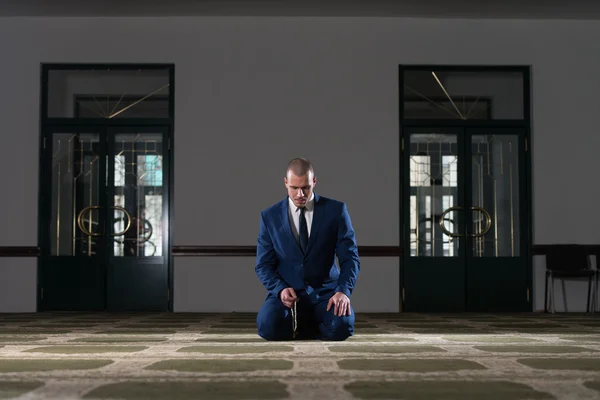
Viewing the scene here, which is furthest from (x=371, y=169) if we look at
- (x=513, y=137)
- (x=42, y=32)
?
(x=42, y=32)

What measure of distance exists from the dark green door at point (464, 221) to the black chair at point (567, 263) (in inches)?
12.2

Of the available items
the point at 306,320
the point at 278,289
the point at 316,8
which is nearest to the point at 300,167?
the point at 278,289

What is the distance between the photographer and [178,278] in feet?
Result: 27.6

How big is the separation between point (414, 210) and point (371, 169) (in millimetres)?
695

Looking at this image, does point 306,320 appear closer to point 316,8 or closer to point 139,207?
point 139,207

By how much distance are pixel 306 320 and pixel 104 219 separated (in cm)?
473

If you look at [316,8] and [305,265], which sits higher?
[316,8]

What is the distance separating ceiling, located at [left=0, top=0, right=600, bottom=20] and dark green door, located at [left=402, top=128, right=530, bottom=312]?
135 cm

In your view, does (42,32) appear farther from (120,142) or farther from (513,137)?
(513,137)

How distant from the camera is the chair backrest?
826 cm

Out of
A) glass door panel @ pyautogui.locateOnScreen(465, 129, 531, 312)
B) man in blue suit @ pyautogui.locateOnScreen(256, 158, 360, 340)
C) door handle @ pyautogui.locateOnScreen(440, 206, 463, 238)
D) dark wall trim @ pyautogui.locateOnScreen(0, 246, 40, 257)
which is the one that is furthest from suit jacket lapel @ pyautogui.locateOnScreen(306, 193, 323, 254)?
dark wall trim @ pyautogui.locateOnScreen(0, 246, 40, 257)

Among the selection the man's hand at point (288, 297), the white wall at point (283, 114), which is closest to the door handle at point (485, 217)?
the white wall at point (283, 114)

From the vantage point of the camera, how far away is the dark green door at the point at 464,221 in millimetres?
8547

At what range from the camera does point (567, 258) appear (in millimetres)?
8281
